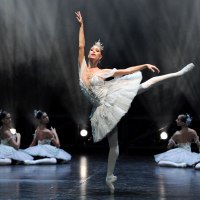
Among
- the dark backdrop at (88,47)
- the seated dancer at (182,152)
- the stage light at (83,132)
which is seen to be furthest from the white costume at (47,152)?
the stage light at (83,132)

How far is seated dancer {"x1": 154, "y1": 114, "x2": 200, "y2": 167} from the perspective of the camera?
26.0 feet

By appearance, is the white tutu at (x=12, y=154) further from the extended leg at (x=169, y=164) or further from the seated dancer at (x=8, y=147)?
the extended leg at (x=169, y=164)

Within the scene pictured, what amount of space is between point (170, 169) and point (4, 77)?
4.41m

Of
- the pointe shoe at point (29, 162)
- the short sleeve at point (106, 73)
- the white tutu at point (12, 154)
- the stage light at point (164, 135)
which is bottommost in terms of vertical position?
the pointe shoe at point (29, 162)

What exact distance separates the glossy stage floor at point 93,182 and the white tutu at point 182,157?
8.1 inches

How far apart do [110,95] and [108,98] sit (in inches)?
1.3

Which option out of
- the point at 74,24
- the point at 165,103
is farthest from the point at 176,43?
the point at 74,24

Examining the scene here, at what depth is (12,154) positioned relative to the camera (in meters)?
8.10

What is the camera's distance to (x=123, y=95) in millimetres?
4918

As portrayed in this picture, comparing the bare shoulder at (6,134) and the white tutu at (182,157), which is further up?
the bare shoulder at (6,134)

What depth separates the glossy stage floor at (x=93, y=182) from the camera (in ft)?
15.5

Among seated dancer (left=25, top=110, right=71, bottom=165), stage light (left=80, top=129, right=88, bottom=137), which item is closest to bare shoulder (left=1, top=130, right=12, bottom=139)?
seated dancer (left=25, top=110, right=71, bottom=165)

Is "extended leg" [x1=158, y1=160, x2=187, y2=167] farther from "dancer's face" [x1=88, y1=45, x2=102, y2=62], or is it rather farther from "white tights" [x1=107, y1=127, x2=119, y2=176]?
"dancer's face" [x1=88, y1=45, x2=102, y2=62]

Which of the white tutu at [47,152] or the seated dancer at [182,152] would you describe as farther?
the white tutu at [47,152]
